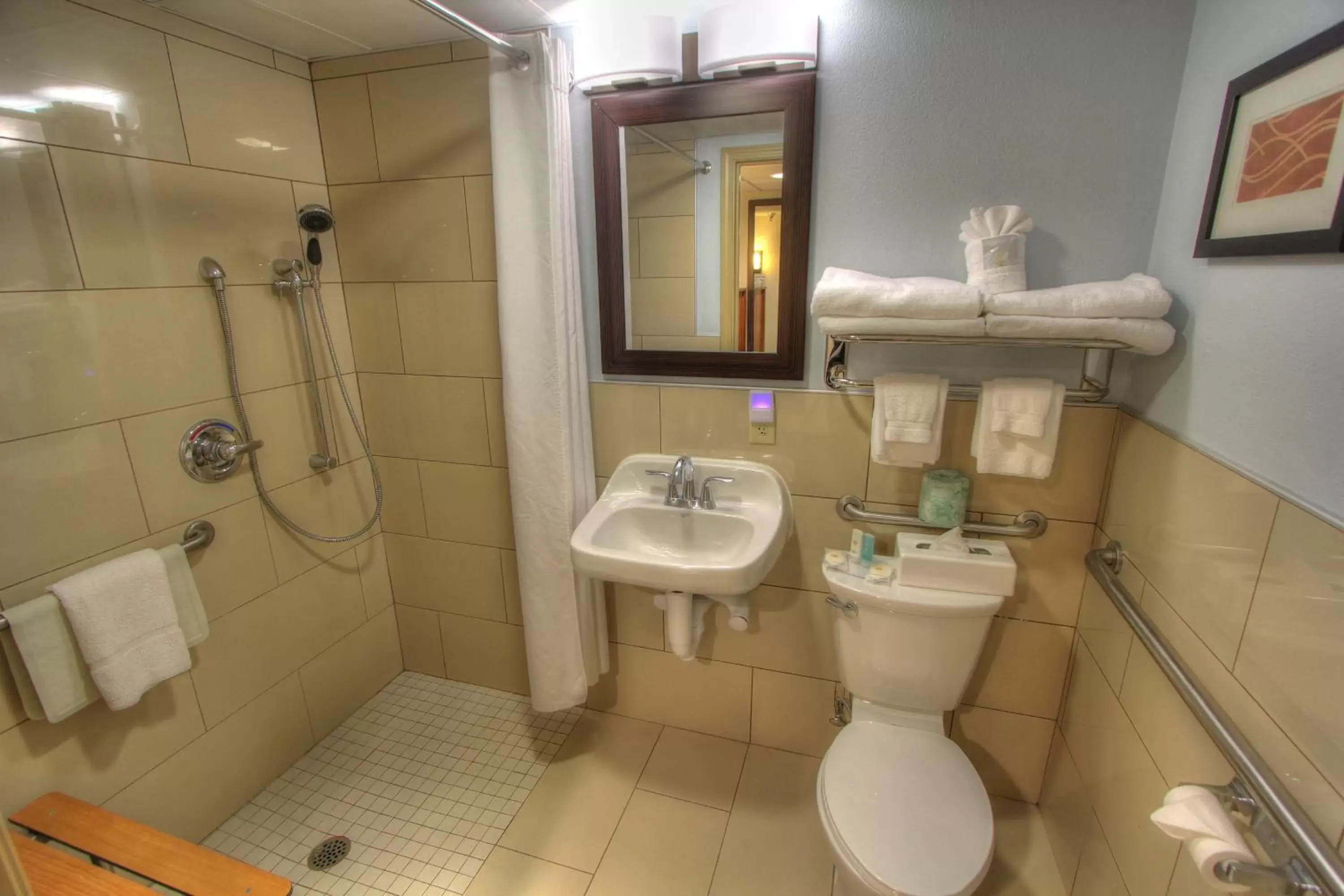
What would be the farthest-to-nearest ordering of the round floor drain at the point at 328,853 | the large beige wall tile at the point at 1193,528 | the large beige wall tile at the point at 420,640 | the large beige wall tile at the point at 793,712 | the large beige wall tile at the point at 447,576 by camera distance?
the large beige wall tile at the point at 420,640, the large beige wall tile at the point at 447,576, the large beige wall tile at the point at 793,712, the round floor drain at the point at 328,853, the large beige wall tile at the point at 1193,528

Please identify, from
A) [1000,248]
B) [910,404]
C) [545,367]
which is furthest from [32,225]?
[1000,248]

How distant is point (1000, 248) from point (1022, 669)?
3.65ft

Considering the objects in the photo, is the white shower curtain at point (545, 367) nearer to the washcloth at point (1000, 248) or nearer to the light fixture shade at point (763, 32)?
the light fixture shade at point (763, 32)

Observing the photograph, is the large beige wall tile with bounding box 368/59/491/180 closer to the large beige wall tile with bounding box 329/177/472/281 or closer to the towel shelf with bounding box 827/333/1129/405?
the large beige wall tile with bounding box 329/177/472/281

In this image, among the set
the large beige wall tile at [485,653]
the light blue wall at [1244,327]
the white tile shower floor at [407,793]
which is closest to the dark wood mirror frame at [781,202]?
the light blue wall at [1244,327]

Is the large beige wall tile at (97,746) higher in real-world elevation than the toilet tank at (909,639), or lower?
lower

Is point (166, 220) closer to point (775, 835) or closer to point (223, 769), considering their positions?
point (223, 769)

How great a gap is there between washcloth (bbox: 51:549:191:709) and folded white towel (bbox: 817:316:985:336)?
170 cm

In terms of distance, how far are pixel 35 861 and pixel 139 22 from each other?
1782mm

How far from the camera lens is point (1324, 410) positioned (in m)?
0.81

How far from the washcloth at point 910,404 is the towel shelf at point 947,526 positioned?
262 millimetres

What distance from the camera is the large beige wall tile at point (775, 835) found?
1588mm

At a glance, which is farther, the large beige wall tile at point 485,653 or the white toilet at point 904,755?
the large beige wall tile at point 485,653

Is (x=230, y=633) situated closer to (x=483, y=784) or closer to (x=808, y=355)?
(x=483, y=784)
